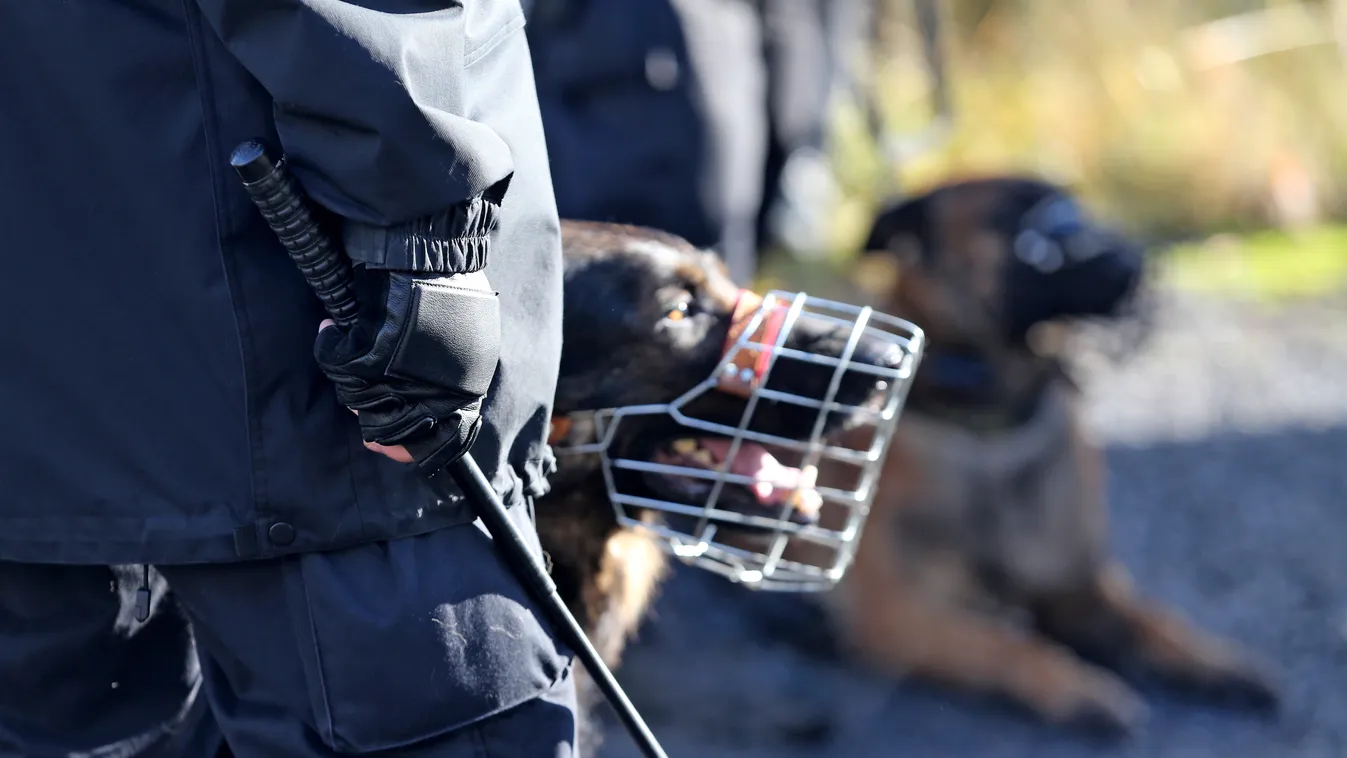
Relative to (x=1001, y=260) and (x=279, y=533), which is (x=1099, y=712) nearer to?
(x=1001, y=260)

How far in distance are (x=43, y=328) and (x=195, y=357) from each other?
0.56 ft

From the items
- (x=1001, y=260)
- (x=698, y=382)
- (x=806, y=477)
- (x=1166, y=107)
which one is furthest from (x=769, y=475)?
(x=1166, y=107)

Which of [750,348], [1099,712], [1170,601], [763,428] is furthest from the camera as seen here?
[1170,601]

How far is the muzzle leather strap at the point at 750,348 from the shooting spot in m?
2.02

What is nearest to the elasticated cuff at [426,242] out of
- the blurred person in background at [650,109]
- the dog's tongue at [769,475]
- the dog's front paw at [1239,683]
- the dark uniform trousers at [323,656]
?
the dark uniform trousers at [323,656]

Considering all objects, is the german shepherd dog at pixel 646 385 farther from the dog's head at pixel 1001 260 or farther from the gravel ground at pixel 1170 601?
the dog's head at pixel 1001 260

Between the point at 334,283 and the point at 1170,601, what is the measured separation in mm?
4004

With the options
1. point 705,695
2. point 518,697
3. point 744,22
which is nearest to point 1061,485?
point 705,695

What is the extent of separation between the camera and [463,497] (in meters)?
1.54

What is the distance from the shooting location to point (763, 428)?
2.18 metres

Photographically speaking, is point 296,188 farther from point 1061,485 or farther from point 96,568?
A: point 1061,485

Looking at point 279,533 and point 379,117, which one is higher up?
point 379,117

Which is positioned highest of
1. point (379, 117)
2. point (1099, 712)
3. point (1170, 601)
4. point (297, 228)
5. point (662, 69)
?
point (379, 117)

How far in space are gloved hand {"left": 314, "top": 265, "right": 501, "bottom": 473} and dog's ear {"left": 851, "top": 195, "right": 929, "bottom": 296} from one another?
271cm
